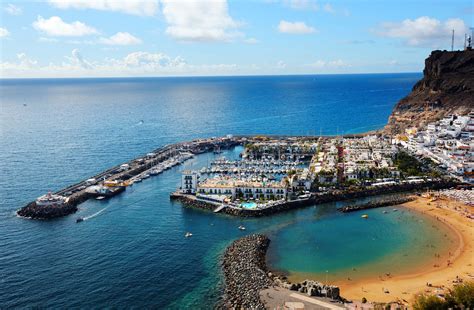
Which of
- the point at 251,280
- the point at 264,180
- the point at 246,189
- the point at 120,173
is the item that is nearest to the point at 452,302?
the point at 251,280

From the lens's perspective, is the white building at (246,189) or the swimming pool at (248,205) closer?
the swimming pool at (248,205)

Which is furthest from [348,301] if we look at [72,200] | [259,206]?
Answer: [72,200]

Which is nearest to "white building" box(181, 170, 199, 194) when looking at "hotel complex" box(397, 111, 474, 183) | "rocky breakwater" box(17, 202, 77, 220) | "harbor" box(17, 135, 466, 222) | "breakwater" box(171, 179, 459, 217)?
"harbor" box(17, 135, 466, 222)

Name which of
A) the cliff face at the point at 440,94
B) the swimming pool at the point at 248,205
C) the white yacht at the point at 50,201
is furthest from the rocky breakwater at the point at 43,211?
the cliff face at the point at 440,94

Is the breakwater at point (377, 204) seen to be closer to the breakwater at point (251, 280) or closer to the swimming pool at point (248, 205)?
the swimming pool at point (248, 205)

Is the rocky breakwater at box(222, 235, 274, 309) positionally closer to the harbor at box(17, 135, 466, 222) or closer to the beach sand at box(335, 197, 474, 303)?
the beach sand at box(335, 197, 474, 303)

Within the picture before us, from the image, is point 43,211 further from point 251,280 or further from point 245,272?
point 251,280
